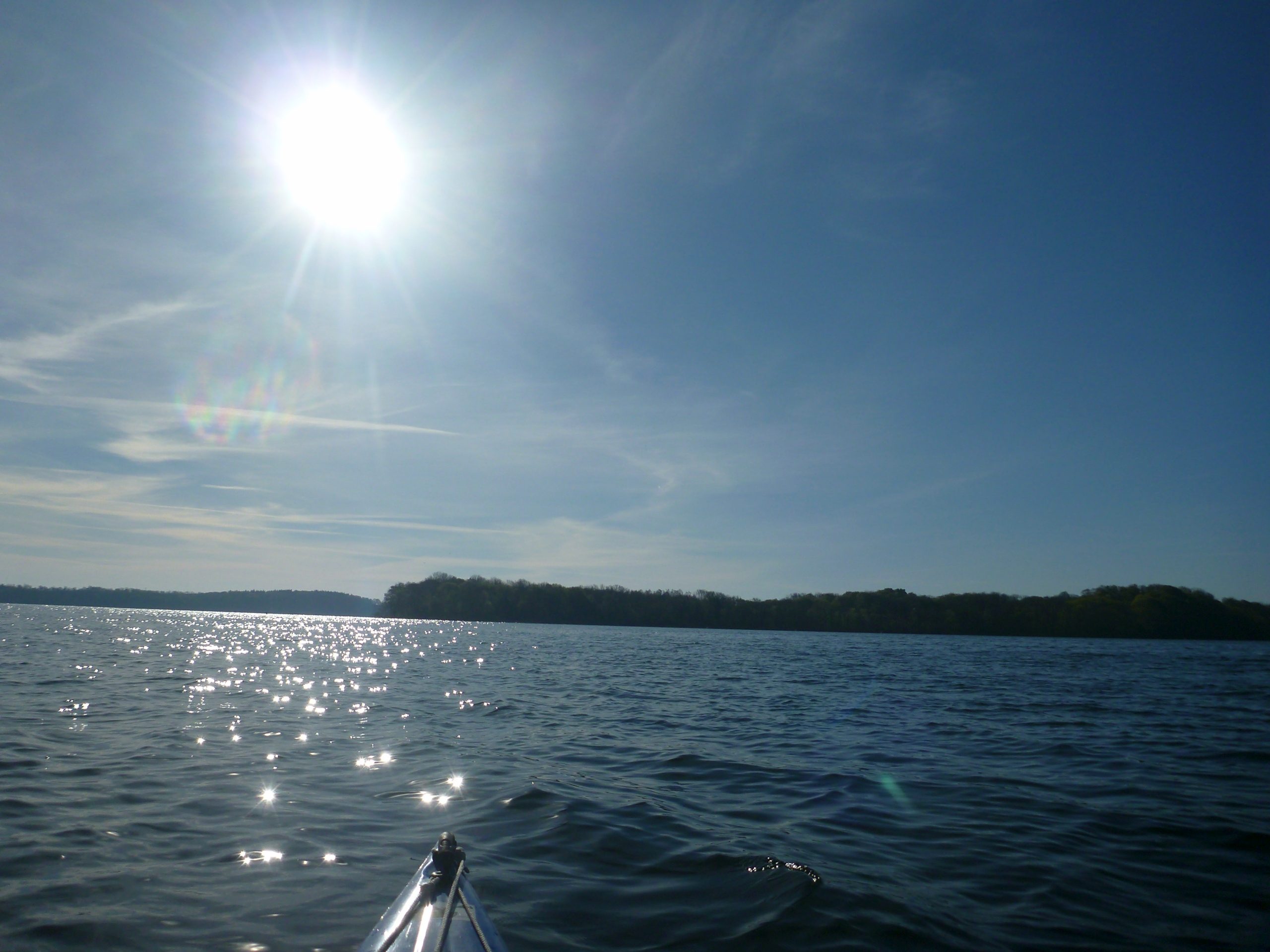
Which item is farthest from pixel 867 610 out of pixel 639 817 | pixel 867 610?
pixel 639 817

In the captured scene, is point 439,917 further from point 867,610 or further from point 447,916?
point 867,610

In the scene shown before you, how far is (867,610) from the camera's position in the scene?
14288 centimetres

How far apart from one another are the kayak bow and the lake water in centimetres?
73

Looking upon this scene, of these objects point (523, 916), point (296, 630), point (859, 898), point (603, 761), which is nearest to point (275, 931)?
point (523, 916)

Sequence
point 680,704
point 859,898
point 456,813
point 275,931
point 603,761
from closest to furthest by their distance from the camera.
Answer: point 275,931 < point 859,898 < point 456,813 < point 603,761 < point 680,704

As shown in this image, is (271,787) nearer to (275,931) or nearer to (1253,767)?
(275,931)

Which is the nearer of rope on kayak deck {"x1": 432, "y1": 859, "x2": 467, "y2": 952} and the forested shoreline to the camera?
rope on kayak deck {"x1": 432, "y1": 859, "x2": 467, "y2": 952}

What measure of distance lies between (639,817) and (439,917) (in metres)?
5.42

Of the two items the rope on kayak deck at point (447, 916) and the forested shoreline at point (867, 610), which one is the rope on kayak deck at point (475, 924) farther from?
the forested shoreline at point (867, 610)

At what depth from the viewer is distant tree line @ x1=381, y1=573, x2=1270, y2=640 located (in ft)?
386

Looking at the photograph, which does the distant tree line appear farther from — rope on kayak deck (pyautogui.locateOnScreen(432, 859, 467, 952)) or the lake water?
rope on kayak deck (pyautogui.locateOnScreen(432, 859, 467, 952))

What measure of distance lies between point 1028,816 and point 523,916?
8687 millimetres

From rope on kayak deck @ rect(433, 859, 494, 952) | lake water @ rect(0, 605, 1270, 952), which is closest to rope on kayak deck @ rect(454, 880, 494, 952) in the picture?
rope on kayak deck @ rect(433, 859, 494, 952)

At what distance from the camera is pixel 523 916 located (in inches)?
296
